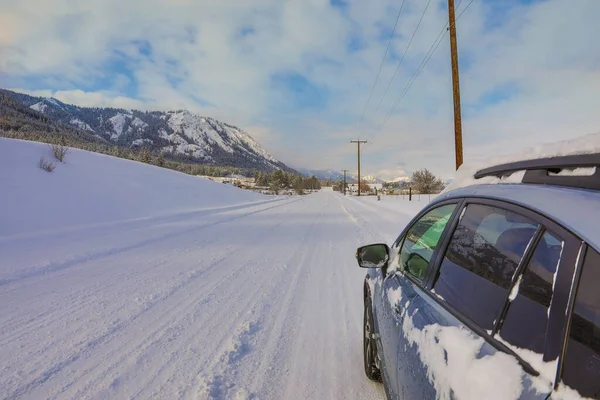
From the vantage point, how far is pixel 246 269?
643 cm

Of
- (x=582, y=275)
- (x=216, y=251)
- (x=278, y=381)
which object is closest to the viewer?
(x=582, y=275)

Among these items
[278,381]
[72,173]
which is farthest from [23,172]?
[278,381]

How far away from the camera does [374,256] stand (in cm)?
283

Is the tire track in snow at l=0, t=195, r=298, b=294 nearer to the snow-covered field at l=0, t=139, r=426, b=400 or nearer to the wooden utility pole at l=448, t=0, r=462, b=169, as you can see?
the snow-covered field at l=0, t=139, r=426, b=400

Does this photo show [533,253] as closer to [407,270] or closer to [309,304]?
[407,270]

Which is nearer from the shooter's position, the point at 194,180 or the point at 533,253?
the point at 533,253

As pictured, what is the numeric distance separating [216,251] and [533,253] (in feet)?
24.3

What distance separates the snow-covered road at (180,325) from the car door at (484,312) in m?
1.35

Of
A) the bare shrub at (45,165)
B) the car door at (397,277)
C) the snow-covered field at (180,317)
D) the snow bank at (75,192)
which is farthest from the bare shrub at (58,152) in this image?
the car door at (397,277)

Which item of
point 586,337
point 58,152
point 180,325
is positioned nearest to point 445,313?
point 586,337

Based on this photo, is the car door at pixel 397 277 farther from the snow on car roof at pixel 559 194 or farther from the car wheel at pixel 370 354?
the snow on car roof at pixel 559 194

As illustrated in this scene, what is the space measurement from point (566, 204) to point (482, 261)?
0.56 m

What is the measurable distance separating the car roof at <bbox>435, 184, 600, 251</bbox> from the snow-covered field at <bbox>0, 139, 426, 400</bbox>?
209 centimetres

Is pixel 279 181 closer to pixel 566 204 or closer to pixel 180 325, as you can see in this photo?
pixel 180 325
